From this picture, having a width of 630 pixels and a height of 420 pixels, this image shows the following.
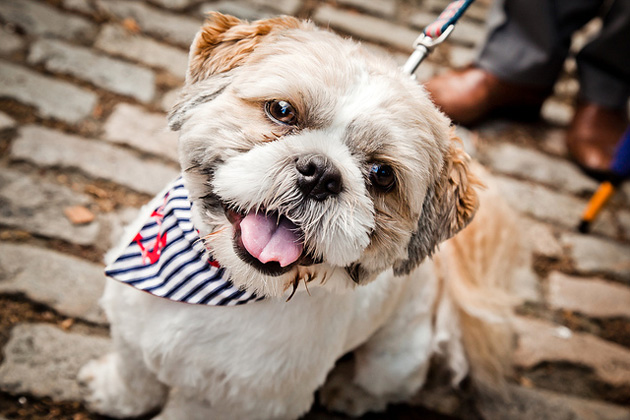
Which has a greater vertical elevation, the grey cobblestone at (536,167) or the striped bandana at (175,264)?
the grey cobblestone at (536,167)

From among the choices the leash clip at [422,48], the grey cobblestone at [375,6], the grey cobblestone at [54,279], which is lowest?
the grey cobblestone at [54,279]

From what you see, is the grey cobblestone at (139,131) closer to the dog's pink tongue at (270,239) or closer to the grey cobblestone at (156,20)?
the grey cobblestone at (156,20)

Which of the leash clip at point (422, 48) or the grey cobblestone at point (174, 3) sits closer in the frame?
the leash clip at point (422, 48)

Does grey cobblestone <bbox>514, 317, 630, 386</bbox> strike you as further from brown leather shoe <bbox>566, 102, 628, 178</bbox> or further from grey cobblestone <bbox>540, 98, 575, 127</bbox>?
grey cobblestone <bbox>540, 98, 575, 127</bbox>

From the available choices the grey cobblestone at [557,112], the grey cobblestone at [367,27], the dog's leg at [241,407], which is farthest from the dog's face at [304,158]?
the grey cobblestone at [557,112]

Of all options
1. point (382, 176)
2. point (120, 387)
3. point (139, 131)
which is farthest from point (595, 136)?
point (120, 387)

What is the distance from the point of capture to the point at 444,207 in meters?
1.72

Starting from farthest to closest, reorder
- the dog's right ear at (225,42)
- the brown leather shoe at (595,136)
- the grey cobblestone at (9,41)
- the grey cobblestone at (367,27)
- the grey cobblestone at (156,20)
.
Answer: the grey cobblestone at (367,27), the brown leather shoe at (595,136), the grey cobblestone at (156,20), the grey cobblestone at (9,41), the dog's right ear at (225,42)

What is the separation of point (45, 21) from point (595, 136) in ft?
12.4

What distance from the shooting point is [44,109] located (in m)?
2.89

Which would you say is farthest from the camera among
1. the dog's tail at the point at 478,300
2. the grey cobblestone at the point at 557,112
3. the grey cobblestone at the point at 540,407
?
the grey cobblestone at the point at 557,112

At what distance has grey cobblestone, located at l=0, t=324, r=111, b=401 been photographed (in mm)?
2098

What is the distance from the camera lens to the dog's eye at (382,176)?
1553 mm

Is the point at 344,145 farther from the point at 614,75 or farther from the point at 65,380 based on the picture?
the point at 614,75
